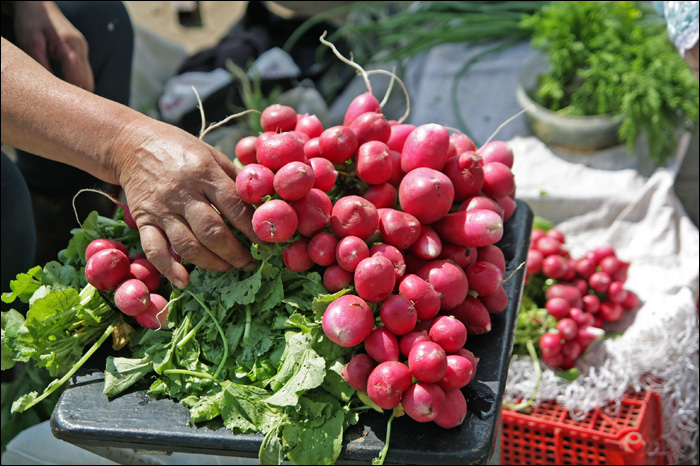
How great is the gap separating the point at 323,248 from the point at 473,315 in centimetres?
35

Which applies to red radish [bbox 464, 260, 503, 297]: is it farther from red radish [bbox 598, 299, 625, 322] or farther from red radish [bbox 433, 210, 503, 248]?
red radish [bbox 598, 299, 625, 322]

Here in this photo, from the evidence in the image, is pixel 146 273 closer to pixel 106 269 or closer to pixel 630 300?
pixel 106 269

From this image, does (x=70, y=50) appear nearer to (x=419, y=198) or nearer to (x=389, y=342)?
(x=419, y=198)

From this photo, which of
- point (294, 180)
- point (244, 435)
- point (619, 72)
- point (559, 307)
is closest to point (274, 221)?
point (294, 180)

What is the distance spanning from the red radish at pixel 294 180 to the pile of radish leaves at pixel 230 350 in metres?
0.13

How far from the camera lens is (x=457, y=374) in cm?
106

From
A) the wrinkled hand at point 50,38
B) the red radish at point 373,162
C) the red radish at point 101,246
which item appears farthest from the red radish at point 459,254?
the wrinkled hand at point 50,38

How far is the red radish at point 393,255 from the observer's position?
44.7 inches

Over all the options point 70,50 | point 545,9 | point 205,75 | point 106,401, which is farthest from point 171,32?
point 106,401

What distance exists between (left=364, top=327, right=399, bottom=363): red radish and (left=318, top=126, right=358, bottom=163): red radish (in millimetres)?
383

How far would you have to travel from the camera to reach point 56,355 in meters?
1.23

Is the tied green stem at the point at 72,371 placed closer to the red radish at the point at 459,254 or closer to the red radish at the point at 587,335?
the red radish at the point at 459,254

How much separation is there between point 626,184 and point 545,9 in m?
0.85

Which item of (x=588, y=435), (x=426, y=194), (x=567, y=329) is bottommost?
(x=588, y=435)
